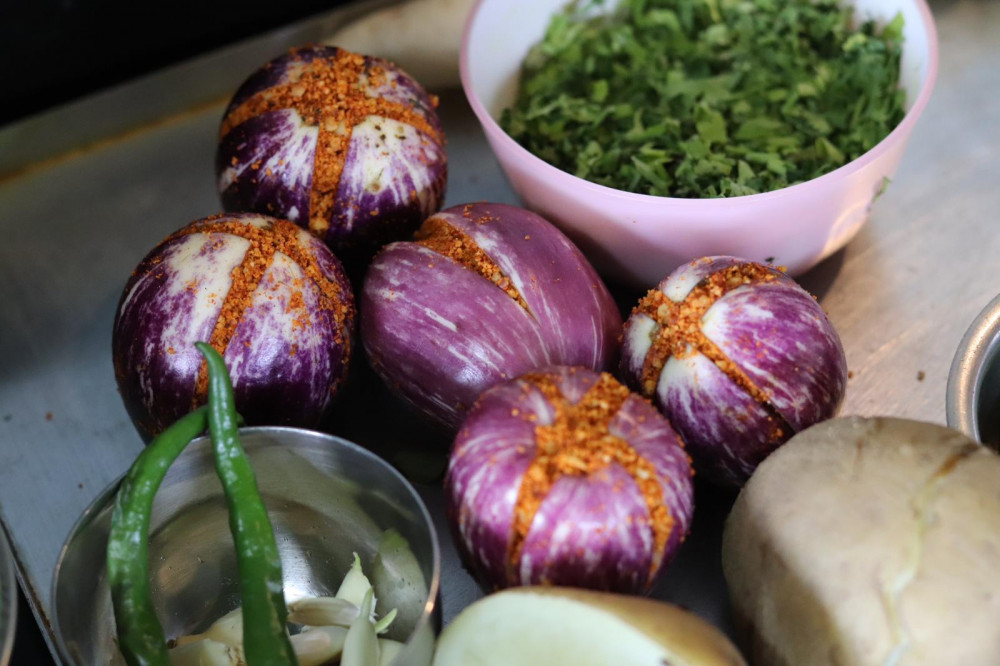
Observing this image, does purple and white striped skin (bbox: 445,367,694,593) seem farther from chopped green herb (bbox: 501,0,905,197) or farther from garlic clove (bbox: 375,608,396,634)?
chopped green herb (bbox: 501,0,905,197)

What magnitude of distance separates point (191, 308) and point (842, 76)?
0.71 m

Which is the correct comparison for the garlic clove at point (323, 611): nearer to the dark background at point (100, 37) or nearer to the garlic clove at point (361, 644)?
the garlic clove at point (361, 644)

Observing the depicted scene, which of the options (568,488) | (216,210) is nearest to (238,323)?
(568,488)

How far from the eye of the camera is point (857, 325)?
0.98m

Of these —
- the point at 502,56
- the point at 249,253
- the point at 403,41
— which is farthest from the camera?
the point at 403,41

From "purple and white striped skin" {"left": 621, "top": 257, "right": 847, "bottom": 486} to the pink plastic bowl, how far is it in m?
0.09

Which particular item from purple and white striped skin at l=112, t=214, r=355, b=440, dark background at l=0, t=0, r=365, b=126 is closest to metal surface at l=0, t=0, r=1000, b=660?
dark background at l=0, t=0, r=365, b=126

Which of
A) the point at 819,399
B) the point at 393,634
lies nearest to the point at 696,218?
the point at 819,399

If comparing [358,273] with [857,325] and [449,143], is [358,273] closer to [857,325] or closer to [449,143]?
[449,143]

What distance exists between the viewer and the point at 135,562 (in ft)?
2.17

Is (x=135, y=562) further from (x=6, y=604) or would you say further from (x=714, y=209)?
(x=714, y=209)

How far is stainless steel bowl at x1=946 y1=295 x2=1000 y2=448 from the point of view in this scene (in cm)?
73

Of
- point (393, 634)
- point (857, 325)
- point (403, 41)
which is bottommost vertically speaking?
point (393, 634)

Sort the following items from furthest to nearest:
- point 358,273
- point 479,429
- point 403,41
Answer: point 403,41
point 358,273
point 479,429
